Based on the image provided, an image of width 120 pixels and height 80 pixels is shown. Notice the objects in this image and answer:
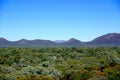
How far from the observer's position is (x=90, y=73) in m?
35.0

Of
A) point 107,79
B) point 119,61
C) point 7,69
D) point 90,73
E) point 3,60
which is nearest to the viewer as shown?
point 107,79

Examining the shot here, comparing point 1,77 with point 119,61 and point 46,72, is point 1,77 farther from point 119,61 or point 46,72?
point 119,61

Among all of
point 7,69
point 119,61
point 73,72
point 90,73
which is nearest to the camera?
point 90,73

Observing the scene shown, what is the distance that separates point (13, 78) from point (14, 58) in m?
35.8

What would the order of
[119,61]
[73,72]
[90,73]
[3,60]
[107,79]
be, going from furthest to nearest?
[3,60]
[119,61]
[73,72]
[90,73]
[107,79]

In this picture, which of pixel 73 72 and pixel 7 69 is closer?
pixel 73 72

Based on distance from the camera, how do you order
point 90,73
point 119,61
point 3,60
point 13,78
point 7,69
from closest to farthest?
point 13,78, point 90,73, point 7,69, point 119,61, point 3,60

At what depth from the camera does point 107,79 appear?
100ft

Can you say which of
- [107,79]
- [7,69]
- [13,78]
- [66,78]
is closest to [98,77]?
[107,79]

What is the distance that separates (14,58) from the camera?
68.2 meters

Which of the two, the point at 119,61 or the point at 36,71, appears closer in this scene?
the point at 36,71

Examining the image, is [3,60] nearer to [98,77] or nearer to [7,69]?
[7,69]

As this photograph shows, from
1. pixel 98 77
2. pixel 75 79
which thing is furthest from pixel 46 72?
pixel 98 77

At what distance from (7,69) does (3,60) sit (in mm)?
22021
